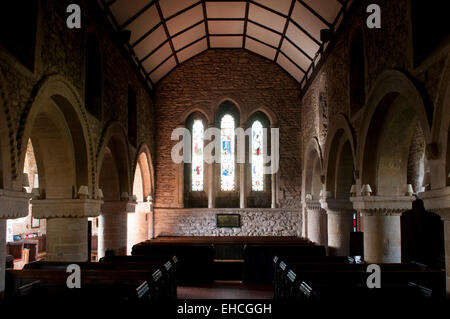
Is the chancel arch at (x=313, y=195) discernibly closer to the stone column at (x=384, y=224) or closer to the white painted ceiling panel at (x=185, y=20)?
the stone column at (x=384, y=224)

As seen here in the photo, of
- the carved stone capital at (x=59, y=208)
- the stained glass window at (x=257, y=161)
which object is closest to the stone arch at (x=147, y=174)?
the stained glass window at (x=257, y=161)

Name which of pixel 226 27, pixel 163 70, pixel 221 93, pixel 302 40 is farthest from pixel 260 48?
pixel 163 70

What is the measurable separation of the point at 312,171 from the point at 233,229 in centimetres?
351

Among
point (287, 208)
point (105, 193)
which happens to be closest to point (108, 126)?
point (105, 193)

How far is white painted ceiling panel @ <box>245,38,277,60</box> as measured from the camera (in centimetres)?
1553

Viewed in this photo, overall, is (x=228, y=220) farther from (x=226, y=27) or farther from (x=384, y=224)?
(x=384, y=224)

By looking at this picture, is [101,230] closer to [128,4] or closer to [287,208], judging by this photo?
[128,4]

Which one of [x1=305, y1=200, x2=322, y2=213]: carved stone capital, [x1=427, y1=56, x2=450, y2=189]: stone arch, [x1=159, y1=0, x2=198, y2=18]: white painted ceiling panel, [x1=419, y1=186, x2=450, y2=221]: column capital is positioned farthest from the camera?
[x1=305, y1=200, x2=322, y2=213]: carved stone capital

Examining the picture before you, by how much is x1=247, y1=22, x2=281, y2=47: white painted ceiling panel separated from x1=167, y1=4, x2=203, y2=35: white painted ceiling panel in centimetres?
176

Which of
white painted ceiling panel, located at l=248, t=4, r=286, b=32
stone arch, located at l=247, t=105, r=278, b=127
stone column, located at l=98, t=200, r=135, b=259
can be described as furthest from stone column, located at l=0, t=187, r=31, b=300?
stone arch, located at l=247, t=105, r=278, b=127

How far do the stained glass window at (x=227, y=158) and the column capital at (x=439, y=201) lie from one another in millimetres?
11294

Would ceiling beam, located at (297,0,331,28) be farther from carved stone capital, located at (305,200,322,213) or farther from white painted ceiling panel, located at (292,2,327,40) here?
carved stone capital, located at (305,200,322,213)

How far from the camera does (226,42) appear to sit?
16.1 m

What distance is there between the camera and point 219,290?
9961 millimetres
